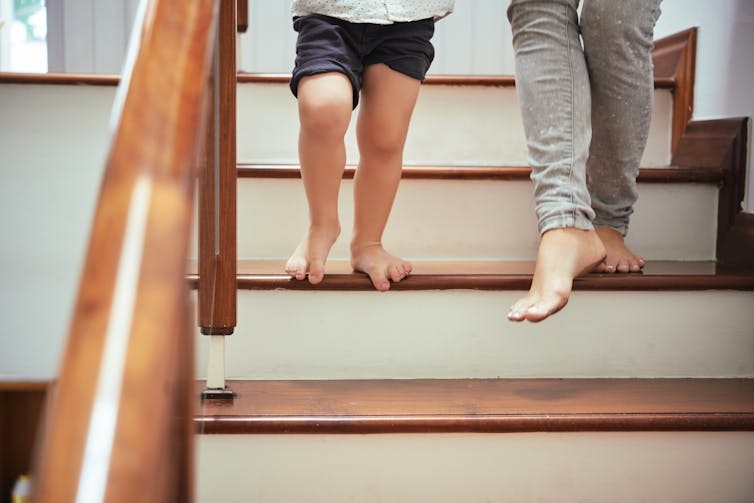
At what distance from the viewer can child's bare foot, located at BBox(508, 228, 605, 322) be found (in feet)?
3.09

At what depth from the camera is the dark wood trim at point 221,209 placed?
0.85 m

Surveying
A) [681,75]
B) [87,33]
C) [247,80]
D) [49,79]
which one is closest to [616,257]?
[681,75]

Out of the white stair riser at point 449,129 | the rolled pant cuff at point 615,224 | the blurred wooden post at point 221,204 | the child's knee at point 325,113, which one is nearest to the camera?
the blurred wooden post at point 221,204

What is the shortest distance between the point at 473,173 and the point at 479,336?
353 mm

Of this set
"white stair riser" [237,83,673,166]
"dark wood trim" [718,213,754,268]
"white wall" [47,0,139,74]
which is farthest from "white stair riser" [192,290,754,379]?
"white wall" [47,0,139,74]

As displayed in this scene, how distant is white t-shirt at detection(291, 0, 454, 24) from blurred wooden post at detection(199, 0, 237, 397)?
0.73 ft

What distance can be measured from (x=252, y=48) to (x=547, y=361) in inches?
65.5

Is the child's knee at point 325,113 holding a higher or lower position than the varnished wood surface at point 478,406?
higher

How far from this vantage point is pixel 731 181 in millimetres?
1320

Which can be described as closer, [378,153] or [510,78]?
[378,153]

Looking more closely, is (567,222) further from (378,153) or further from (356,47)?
(356,47)

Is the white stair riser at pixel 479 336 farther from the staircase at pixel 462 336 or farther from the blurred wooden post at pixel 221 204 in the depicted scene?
the blurred wooden post at pixel 221 204

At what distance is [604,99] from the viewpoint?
1131mm

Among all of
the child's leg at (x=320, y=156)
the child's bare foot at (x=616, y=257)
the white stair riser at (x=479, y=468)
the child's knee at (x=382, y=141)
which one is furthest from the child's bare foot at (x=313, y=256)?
the child's bare foot at (x=616, y=257)
